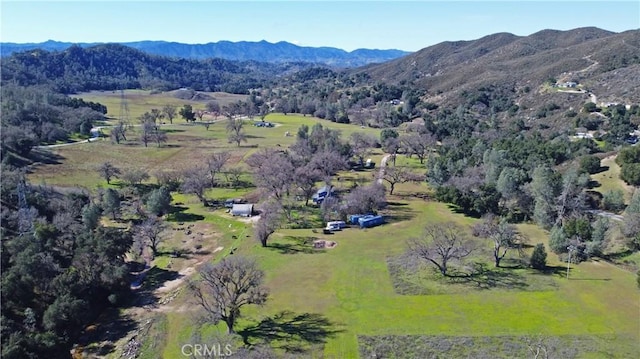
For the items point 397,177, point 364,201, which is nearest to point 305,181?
Answer: point 364,201

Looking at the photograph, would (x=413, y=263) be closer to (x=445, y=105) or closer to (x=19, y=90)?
(x=445, y=105)

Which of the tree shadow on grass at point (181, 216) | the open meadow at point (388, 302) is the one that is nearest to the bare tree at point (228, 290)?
the open meadow at point (388, 302)

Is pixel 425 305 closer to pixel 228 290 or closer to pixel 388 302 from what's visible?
pixel 388 302

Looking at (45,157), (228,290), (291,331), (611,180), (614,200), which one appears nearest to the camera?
(291,331)

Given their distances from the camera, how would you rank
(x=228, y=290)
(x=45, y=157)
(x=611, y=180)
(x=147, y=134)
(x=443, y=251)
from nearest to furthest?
(x=228, y=290), (x=443, y=251), (x=611, y=180), (x=45, y=157), (x=147, y=134)

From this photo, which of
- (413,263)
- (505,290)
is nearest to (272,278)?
(413,263)
